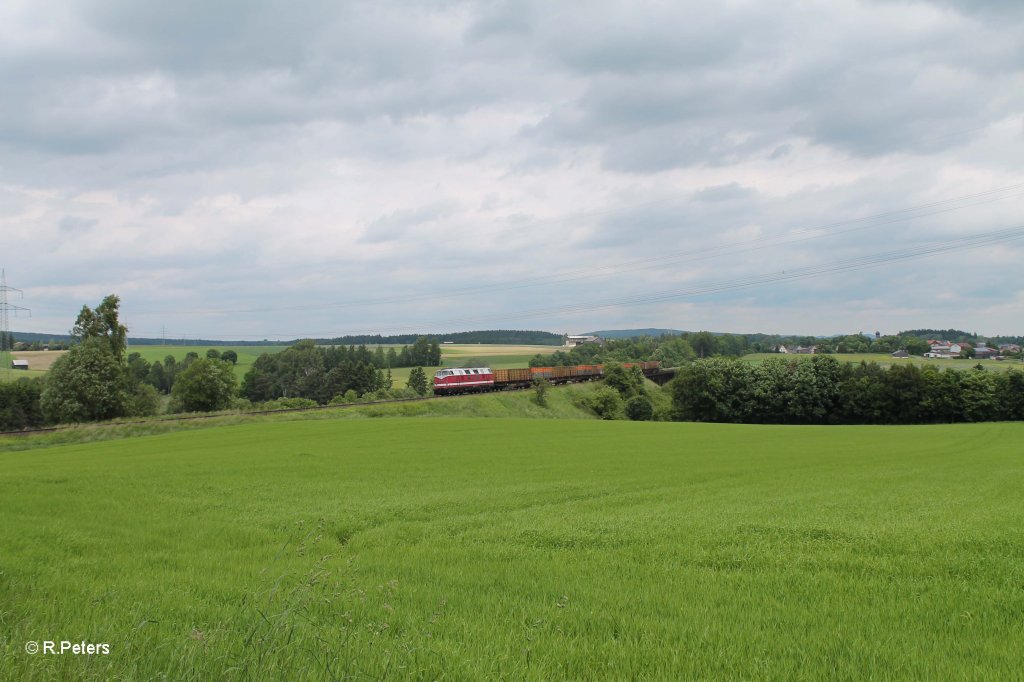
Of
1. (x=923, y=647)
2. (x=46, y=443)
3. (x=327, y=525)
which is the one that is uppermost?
(x=923, y=647)

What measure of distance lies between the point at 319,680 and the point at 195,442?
40.4 m

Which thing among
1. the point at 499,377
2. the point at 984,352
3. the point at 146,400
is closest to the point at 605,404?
the point at 499,377

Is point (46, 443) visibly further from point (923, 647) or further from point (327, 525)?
point (923, 647)

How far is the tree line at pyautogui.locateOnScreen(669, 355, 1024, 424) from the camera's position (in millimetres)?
81688

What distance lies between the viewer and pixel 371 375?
403 ft

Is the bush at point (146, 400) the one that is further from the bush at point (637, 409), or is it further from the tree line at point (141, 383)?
the bush at point (637, 409)

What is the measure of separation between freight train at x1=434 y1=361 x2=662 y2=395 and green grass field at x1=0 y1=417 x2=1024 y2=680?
192ft

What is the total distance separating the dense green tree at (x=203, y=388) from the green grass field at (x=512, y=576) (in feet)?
216

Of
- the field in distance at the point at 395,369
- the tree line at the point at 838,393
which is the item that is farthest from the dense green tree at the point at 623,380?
the field in distance at the point at 395,369

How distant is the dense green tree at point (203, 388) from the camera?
83.2m

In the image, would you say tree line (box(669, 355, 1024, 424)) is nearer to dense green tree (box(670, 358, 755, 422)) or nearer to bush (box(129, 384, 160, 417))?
dense green tree (box(670, 358, 755, 422))

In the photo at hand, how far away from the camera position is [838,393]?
89125 mm

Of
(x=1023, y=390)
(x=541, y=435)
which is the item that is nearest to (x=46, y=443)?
(x=541, y=435)

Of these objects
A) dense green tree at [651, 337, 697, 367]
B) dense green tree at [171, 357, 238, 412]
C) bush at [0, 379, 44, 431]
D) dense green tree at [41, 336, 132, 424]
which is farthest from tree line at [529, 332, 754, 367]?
bush at [0, 379, 44, 431]
